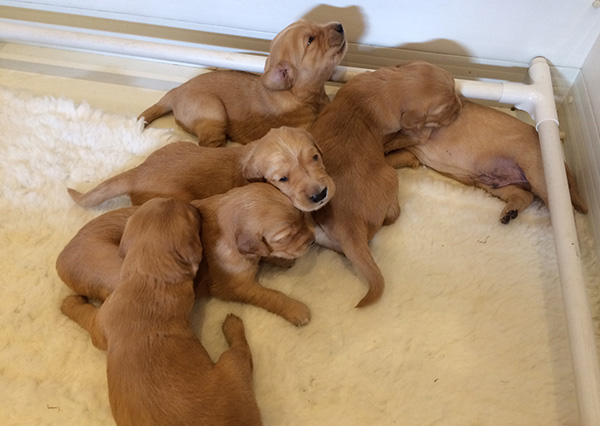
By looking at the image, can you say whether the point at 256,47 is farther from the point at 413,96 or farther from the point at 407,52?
the point at 413,96

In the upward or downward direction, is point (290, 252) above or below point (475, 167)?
below

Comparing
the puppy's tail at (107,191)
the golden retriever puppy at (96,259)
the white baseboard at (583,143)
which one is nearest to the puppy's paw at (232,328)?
the golden retriever puppy at (96,259)

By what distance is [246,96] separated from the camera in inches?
88.7

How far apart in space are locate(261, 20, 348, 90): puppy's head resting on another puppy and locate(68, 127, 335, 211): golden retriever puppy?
39cm

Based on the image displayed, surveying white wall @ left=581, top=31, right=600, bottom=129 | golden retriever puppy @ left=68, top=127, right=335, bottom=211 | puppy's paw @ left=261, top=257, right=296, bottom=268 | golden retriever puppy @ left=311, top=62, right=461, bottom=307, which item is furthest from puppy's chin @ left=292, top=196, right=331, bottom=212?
white wall @ left=581, top=31, right=600, bottom=129

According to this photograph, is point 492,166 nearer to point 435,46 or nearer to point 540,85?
point 540,85

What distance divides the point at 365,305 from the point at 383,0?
1.31 metres

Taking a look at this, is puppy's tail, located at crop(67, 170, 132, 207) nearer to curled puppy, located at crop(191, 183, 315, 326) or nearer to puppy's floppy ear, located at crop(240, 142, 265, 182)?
curled puppy, located at crop(191, 183, 315, 326)

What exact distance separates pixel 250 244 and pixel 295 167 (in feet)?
1.00

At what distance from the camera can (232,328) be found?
69.5 inches

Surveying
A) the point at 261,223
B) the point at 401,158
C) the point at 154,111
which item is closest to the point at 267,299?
the point at 261,223

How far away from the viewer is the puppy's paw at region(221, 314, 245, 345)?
5.73 feet

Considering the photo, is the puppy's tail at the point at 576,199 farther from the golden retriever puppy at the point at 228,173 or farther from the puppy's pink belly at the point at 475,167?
the golden retriever puppy at the point at 228,173

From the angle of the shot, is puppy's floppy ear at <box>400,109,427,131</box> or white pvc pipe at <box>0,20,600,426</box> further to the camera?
puppy's floppy ear at <box>400,109,427,131</box>
